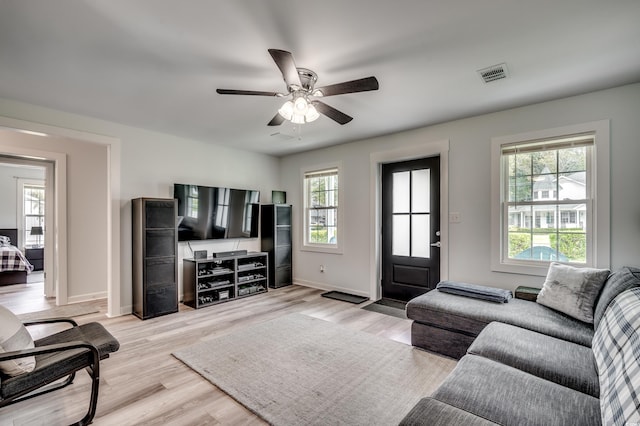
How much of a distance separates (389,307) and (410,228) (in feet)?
3.86

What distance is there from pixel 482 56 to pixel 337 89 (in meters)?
1.17

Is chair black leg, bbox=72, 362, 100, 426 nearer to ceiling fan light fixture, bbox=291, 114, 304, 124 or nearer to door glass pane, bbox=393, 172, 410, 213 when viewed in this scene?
ceiling fan light fixture, bbox=291, 114, 304, 124

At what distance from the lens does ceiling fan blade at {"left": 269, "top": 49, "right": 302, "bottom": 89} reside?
1784mm

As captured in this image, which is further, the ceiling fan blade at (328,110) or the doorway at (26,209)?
the doorway at (26,209)

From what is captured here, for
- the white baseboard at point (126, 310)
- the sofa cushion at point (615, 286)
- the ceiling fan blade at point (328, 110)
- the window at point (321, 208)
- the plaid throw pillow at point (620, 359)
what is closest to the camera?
the plaid throw pillow at point (620, 359)

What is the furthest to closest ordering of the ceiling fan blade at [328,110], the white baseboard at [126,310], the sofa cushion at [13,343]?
the white baseboard at [126,310] → the ceiling fan blade at [328,110] → the sofa cushion at [13,343]

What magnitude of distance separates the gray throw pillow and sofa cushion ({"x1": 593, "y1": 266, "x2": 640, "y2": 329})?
83 mm

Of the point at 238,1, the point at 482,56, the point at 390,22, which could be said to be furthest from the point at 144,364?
the point at 482,56

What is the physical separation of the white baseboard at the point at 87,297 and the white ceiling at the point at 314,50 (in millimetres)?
2866

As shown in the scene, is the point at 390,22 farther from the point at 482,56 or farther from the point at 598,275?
the point at 598,275

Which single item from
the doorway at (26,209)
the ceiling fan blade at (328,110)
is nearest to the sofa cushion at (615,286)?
the ceiling fan blade at (328,110)

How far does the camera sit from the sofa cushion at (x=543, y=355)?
1.57 m

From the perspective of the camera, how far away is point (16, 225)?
23.9 ft

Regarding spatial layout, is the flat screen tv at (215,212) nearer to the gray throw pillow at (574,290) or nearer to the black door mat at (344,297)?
the black door mat at (344,297)
